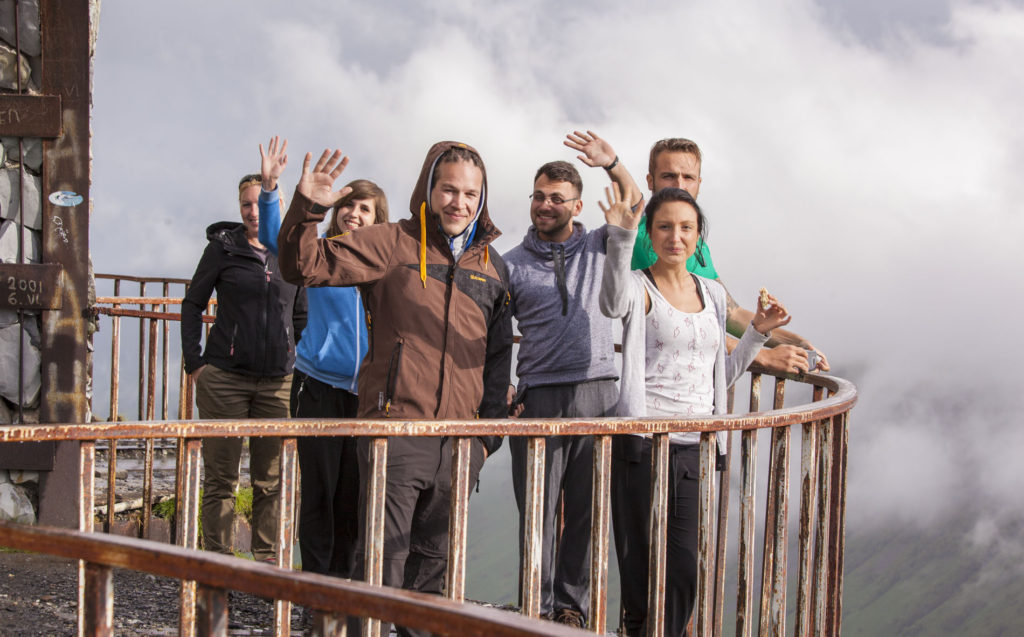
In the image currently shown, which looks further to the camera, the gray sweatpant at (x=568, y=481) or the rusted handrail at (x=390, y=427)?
the gray sweatpant at (x=568, y=481)

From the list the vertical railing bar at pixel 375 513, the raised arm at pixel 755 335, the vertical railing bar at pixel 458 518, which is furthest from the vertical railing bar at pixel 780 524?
the vertical railing bar at pixel 375 513

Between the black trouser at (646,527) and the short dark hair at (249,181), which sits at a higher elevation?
the short dark hair at (249,181)

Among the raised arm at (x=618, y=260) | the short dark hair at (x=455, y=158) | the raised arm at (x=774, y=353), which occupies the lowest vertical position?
the raised arm at (x=774, y=353)

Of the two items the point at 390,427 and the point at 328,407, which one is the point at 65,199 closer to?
the point at 328,407

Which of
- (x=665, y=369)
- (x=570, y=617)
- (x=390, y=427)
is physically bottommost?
(x=570, y=617)

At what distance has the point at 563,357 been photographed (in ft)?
14.2

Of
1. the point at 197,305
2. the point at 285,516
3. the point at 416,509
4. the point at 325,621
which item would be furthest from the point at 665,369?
the point at 197,305

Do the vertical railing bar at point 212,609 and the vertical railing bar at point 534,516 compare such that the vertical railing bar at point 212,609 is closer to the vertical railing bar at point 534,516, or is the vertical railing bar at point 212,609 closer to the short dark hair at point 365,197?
the vertical railing bar at point 534,516

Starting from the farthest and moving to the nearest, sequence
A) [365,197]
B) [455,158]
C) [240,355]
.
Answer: [240,355] < [365,197] < [455,158]

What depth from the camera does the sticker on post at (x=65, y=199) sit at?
570 centimetres

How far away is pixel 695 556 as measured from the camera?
13.0 ft

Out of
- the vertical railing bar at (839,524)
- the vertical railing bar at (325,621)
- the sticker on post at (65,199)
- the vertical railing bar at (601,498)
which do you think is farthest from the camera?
the sticker on post at (65,199)

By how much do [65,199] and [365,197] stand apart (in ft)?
6.92

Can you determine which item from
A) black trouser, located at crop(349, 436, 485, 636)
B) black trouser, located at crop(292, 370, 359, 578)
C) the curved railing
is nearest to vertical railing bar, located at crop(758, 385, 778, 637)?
the curved railing
